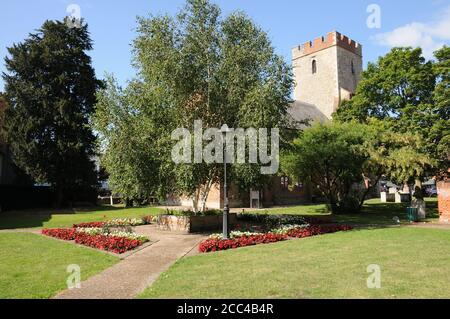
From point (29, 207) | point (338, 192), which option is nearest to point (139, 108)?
point (338, 192)

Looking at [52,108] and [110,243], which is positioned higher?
[52,108]

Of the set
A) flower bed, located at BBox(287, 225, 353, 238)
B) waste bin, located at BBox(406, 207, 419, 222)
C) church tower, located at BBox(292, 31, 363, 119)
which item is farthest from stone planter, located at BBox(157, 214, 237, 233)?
church tower, located at BBox(292, 31, 363, 119)

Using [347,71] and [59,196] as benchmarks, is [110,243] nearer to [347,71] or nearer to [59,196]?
[59,196]

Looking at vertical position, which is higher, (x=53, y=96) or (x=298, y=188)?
(x=53, y=96)

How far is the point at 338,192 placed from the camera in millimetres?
27938

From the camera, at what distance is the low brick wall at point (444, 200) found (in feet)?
63.6

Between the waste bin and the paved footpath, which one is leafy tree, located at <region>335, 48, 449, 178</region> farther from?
the paved footpath

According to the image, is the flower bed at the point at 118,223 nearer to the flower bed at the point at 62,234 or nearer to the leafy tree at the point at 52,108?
the flower bed at the point at 62,234

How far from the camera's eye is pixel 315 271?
9.08 m

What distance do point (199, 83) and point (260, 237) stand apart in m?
7.40

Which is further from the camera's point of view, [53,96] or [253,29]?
[53,96]

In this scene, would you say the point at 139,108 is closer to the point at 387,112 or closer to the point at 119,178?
the point at 119,178

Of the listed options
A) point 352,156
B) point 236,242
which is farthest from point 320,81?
point 236,242
